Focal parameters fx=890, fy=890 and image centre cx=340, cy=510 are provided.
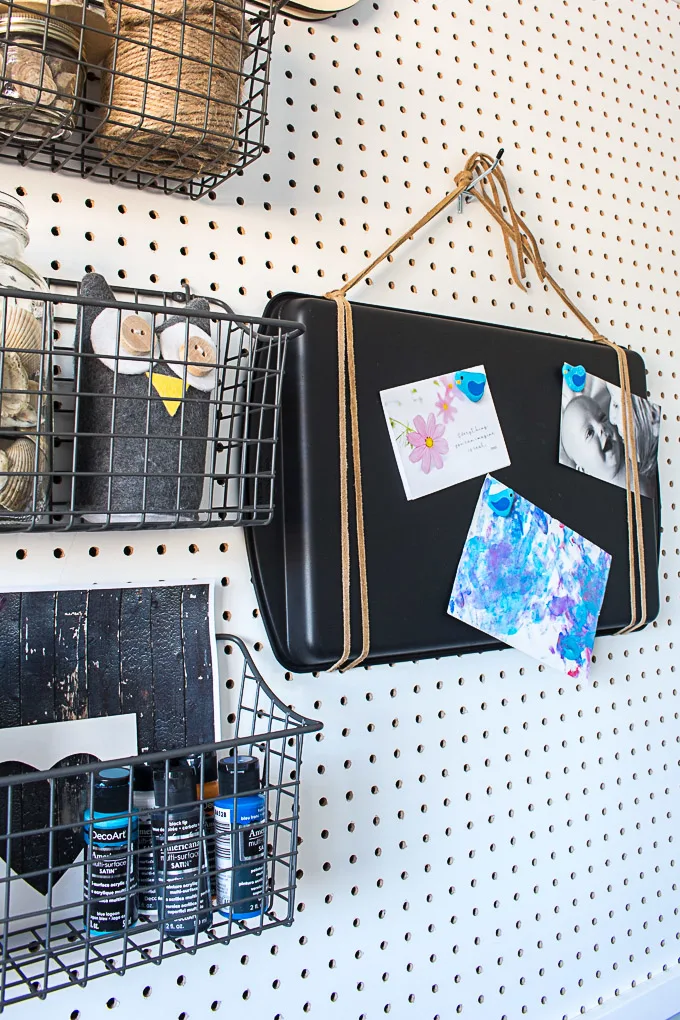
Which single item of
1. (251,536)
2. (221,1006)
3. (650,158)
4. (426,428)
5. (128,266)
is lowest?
(221,1006)

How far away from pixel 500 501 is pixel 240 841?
1.46ft

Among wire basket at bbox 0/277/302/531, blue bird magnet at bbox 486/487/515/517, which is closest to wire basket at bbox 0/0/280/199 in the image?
wire basket at bbox 0/277/302/531

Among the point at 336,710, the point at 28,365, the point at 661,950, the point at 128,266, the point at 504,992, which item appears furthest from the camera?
the point at 661,950

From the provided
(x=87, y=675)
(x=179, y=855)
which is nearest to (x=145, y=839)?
(x=179, y=855)

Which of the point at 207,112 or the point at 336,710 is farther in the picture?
the point at 336,710

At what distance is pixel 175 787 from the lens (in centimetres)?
64

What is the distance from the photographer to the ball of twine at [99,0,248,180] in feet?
2.10

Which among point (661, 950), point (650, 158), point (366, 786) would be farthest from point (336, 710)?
point (650, 158)

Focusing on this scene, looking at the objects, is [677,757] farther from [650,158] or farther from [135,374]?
[135,374]

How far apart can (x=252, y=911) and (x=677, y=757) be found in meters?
0.76

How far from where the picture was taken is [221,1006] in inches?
31.1

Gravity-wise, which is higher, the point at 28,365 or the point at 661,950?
the point at 28,365

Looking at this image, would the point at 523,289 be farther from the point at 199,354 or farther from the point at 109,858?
the point at 109,858

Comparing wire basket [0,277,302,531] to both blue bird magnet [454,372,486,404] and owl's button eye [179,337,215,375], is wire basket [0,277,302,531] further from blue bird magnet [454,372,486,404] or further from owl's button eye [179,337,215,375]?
blue bird magnet [454,372,486,404]
